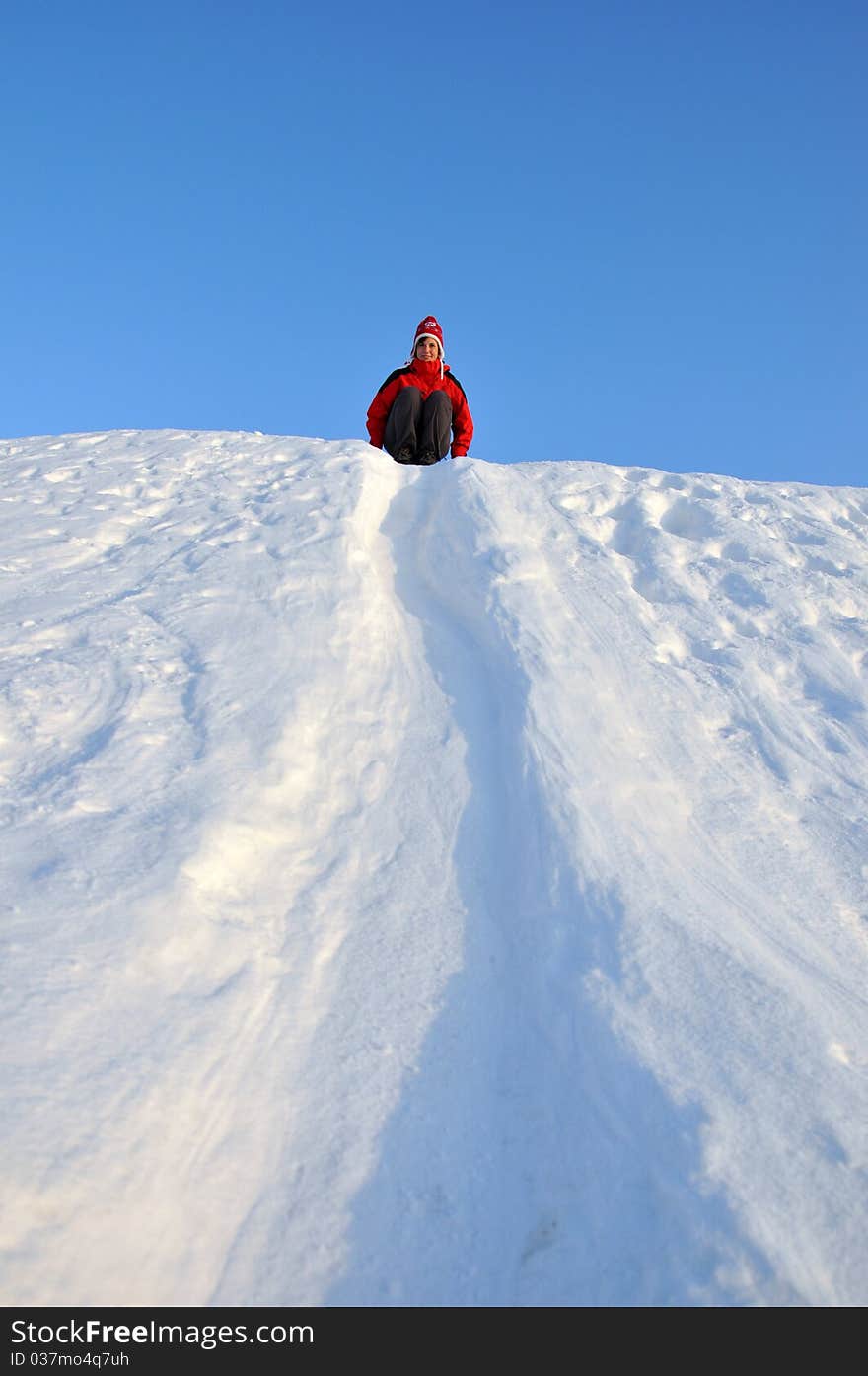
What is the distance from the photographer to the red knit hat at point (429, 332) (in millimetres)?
6738

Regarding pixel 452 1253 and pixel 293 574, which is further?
pixel 293 574

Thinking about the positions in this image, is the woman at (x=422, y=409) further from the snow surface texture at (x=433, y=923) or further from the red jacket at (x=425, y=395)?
the snow surface texture at (x=433, y=923)

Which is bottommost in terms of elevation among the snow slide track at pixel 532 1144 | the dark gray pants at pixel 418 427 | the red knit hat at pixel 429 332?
the snow slide track at pixel 532 1144

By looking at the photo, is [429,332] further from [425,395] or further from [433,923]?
[433,923]

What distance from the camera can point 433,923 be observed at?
2582 mm

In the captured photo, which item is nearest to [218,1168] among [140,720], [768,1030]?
[768,1030]

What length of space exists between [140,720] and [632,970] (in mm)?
1959

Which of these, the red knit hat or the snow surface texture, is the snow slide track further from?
the red knit hat

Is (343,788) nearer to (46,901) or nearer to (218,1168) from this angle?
(46,901)

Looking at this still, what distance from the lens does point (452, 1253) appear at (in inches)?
70.6

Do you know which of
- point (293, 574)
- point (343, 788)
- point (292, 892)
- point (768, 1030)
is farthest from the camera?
point (293, 574)

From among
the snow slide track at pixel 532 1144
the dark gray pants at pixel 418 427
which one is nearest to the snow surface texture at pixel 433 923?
the snow slide track at pixel 532 1144

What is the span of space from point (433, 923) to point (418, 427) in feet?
15.7
